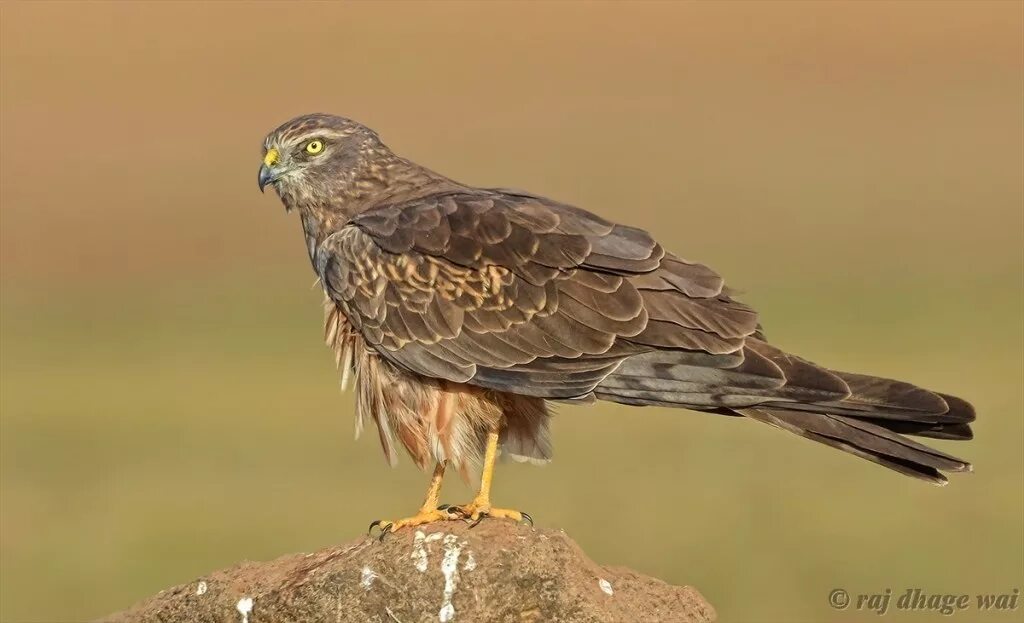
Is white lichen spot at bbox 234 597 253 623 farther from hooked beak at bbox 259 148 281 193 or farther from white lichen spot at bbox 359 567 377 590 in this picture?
hooked beak at bbox 259 148 281 193

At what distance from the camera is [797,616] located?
16.1 m

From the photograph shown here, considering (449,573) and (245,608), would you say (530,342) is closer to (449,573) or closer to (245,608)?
(449,573)

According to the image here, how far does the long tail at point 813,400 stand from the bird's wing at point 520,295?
94 millimetres

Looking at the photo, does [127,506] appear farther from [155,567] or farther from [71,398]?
[71,398]

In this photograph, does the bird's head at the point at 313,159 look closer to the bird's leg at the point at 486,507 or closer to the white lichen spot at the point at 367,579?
the bird's leg at the point at 486,507

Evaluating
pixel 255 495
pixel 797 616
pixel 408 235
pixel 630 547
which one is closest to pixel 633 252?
pixel 408 235

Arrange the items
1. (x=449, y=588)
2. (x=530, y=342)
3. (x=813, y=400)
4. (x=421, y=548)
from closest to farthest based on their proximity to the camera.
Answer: (x=449, y=588) < (x=421, y=548) < (x=813, y=400) < (x=530, y=342)

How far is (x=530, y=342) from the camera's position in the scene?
9.73m

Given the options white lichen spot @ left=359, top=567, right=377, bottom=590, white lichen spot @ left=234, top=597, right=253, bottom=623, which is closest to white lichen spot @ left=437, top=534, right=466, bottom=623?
white lichen spot @ left=359, top=567, right=377, bottom=590

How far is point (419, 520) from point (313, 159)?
8.38ft

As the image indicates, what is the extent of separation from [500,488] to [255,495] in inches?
104

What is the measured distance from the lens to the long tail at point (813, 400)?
8.82 meters

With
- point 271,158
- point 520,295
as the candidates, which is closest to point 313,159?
point 271,158

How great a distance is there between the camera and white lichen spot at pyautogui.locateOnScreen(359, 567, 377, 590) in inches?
342
